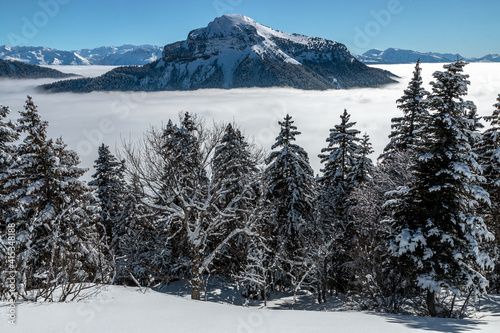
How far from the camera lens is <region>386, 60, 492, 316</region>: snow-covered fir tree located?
11508 millimetres

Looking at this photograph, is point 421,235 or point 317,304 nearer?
point 421,235

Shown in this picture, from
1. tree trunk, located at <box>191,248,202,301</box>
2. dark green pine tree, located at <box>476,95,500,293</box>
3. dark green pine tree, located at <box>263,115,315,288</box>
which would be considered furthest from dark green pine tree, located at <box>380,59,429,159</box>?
tree trunk, located at <box>191,248,202,301</box>

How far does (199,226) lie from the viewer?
13.0 meters

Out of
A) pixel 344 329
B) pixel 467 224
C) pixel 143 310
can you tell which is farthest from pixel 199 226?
pixel 467 224

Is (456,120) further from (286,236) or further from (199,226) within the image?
(286,236)

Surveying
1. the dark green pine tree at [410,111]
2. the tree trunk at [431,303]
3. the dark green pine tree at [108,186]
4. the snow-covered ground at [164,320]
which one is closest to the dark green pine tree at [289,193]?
the dark green pine tree at [410,111]

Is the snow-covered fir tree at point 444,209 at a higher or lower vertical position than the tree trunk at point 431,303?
higher

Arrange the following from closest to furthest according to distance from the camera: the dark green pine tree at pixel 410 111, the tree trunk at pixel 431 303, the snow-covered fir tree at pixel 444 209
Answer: the snow-covered fir tree at pixel 444 209 → the tree trunk at pixel 431 303 → the dark green pine tree at pixel 410 111

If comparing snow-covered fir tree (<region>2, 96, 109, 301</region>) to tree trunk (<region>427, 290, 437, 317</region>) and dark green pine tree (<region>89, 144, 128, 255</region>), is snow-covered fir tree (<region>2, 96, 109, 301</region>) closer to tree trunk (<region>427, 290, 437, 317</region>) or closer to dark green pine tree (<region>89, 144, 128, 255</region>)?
dark green pine tree (<region>89, 144, 128, 255</region>)

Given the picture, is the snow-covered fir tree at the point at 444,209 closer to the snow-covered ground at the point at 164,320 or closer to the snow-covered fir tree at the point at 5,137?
the snow-covered ground at the point at 164,320

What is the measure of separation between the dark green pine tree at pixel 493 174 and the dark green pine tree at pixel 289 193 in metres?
10.3

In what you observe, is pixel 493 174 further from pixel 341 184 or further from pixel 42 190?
pixel 42 190

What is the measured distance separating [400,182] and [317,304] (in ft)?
33.9

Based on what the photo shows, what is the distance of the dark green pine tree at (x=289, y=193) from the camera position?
21.4m
